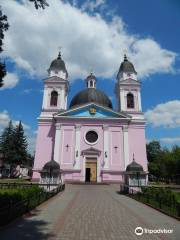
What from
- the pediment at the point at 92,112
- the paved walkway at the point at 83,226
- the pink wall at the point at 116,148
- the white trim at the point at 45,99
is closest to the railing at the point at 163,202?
the paved walkway at the point at 83,226

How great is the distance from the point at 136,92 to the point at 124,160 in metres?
13.2

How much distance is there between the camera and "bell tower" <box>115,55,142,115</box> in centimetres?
3994

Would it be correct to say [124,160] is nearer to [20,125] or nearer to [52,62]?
[52,62]

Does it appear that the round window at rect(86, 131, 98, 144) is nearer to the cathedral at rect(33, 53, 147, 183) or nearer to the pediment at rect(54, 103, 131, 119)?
the cathedral at rect(33, 53, 147, 183)

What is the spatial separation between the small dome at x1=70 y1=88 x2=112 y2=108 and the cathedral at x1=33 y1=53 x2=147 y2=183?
10.6 inches

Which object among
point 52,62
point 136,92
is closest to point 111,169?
point 136,92

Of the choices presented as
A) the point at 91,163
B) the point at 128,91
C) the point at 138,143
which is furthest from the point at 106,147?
the point at 128,91

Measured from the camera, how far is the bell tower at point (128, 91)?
39938 mm

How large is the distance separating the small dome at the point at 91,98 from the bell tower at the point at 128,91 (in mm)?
2766

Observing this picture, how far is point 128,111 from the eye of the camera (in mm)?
39281

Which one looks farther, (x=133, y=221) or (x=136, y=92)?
(x=136, y=92)

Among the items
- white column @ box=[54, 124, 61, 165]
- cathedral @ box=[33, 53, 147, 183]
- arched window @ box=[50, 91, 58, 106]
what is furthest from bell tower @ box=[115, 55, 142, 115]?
white column @ box=[54, 124, 61, 165]

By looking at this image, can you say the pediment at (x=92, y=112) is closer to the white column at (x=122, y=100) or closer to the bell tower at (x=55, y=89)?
the white column at (x=122, y=100)

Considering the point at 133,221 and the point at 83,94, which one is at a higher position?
the point at 83,94
